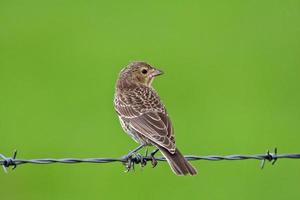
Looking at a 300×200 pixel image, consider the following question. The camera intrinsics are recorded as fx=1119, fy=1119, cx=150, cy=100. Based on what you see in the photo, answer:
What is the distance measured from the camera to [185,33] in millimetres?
21203

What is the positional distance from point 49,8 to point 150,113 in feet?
38.2

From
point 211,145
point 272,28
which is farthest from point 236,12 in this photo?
point 211,145

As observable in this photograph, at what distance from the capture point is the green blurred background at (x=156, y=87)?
50.9 ft

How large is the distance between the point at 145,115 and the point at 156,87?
7088 mm

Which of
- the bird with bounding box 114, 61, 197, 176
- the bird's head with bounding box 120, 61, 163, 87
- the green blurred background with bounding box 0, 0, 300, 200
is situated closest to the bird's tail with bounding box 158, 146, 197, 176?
the bird with bounding box 114, 61, 197, 176

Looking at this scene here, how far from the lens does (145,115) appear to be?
10750 millimetres

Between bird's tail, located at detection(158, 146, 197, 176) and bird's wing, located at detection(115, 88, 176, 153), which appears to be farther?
bird's wing, located at detection(115, 88, 176, 153)

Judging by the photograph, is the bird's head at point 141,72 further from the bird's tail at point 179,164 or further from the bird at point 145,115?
the bird's tail at point 179,164

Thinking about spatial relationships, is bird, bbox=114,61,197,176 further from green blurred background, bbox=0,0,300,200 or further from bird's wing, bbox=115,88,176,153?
green blurred background, bbox=0,0,300,200

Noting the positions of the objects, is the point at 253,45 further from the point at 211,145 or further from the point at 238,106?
the point at 211,145

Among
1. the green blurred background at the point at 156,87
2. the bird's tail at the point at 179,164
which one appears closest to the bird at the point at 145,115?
the bird's tail at the point at 179,164

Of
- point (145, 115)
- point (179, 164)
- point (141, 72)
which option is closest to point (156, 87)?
point (141, 72)

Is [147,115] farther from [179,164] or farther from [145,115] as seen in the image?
[179,164]

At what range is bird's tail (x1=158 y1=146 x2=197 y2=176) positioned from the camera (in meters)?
9.70
